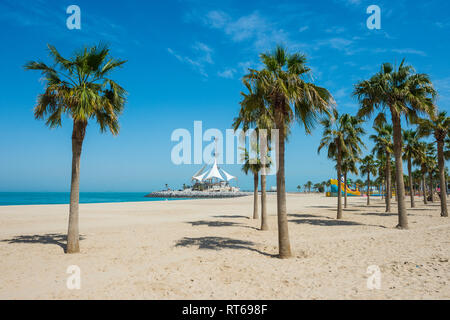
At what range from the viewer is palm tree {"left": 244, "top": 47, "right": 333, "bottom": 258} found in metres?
9.31

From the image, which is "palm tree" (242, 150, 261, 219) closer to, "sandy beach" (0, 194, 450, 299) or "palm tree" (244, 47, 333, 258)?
"sandy beach" (0, 194, 450, 299)

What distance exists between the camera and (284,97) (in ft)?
31.1

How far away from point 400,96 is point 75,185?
1698 centimetres

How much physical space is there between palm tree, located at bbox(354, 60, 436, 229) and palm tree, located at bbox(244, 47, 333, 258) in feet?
26.1

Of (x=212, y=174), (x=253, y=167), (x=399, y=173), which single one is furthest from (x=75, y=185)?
(x=212, y=174)

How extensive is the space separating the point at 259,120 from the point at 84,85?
8.33 metres

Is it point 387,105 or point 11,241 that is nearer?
point 11,241

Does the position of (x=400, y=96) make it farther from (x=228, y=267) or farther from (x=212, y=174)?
(x=212, y=174)

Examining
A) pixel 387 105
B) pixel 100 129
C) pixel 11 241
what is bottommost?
pixel 11 241

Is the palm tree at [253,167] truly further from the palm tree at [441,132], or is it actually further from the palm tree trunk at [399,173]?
the palm tree at [441,132]

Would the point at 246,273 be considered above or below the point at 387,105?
below
